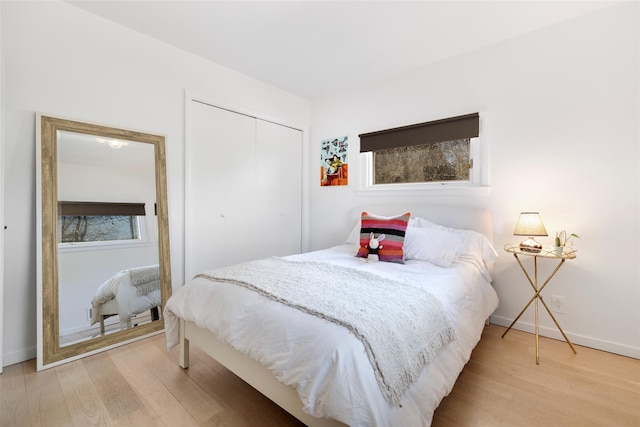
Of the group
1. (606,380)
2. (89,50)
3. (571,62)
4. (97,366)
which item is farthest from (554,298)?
(89,50)

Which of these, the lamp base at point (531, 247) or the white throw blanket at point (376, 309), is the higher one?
the lamp base at point (531, 247)

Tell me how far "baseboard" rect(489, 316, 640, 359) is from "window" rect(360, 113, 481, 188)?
1244mm

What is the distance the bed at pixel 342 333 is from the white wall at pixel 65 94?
3.46 ft

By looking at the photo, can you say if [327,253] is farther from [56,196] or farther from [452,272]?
[56,196]

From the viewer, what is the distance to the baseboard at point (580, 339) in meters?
2.01

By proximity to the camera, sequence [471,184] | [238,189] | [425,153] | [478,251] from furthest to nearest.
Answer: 1. [238,189]
2. [425,153]
3. [471,184]
4. [478,251]

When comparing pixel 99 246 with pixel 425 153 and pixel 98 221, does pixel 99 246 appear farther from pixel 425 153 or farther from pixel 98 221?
pixel 425 153

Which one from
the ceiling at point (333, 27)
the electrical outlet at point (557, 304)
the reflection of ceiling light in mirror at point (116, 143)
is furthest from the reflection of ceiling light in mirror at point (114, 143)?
the electrical outlet at point (557, 304)

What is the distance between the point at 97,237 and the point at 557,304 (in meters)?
3.59

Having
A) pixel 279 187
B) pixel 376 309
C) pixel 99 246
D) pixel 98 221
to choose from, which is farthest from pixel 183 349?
pixel 279 187

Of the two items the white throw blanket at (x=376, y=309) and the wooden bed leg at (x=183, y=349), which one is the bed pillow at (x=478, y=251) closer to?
the white throw blanket at (x=376, y=309)

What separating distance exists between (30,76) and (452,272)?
3.13 meters

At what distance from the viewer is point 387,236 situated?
93.1 inches

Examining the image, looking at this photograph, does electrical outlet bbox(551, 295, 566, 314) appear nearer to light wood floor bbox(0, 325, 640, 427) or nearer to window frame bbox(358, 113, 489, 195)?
light wood floor bbox(0, 325, 640, 427)
